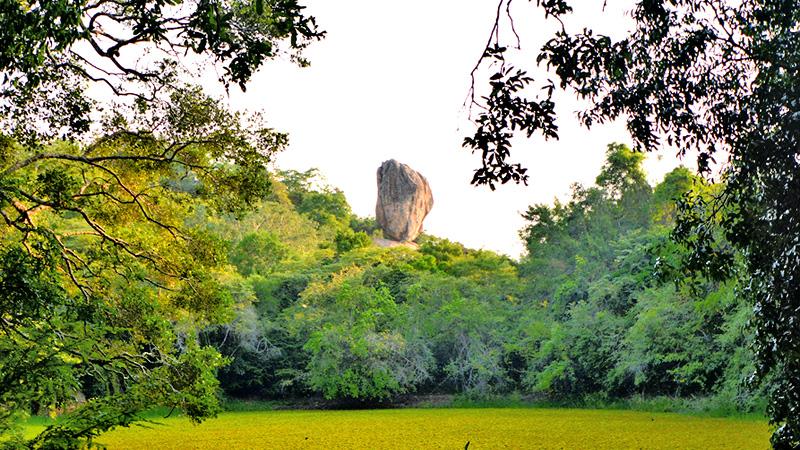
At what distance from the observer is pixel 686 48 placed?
5328 millimetres

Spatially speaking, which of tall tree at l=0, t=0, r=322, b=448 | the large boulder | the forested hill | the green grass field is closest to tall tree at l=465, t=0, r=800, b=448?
tall tree at l=0, t=0, r=322, b=448

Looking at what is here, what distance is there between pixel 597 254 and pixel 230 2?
16.0 m

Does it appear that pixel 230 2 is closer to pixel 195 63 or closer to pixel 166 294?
pixel 195 63

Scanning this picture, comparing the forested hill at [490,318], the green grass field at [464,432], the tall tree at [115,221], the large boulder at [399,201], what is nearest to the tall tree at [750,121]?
the tall tree at [115,221]

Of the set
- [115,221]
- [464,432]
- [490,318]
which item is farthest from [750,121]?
[490,318]

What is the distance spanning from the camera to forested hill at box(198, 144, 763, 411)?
1942 cm

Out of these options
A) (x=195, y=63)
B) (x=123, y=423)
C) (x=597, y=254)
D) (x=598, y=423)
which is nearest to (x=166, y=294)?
(x=195, y=63)

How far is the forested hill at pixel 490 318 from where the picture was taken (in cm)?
1942

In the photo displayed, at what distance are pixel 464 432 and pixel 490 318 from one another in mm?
7565

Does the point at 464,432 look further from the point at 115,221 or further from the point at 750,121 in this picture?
the point at 750,121

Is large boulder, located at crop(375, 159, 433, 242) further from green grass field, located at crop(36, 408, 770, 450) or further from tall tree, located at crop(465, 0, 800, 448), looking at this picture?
tall tree, located at crop(465, 0, 800, 448)

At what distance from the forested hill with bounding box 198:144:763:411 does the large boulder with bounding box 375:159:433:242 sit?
1201cm

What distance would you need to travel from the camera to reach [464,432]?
14633 mm

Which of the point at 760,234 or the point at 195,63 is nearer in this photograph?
the point at 760,234
